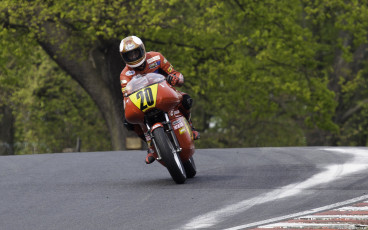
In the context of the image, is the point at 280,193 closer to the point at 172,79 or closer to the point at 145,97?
the point at 145,97

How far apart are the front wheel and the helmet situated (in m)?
1.07

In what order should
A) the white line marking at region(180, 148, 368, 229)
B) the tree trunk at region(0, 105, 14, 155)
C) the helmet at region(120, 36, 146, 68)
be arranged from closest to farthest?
the white line marking at region(180, 148, 368, 229), the helmet at region(120, 36, 146, 68), the tree trunk at region(0, 105, 14, 155)

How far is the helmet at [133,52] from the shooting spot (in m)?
10.0

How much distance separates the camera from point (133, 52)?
10.0m

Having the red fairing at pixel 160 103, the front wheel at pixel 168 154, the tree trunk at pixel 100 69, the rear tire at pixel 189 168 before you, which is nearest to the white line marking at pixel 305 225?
the front wheel at pixel 168 154

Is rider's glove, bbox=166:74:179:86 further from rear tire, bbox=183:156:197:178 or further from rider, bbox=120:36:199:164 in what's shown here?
rear tire, bbox=183:156:197:178

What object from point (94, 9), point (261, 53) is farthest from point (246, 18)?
point (94, 9)

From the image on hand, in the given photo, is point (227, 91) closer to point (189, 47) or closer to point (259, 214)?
point (189, 47)

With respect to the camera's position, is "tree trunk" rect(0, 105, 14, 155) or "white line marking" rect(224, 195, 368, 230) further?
"tree trunk" rect(0, 105, 14, 155)

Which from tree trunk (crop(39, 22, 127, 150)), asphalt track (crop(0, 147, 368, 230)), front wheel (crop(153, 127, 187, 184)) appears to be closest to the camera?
asphalt track (crop(0, 147, 368, 230))

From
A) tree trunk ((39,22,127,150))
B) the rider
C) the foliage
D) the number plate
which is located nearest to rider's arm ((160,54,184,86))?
the rider

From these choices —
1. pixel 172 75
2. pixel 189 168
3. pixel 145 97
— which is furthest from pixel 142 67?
pixel 189 168

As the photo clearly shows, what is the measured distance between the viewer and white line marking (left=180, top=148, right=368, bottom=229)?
695 centimetres

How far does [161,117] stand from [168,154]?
2.51ft
